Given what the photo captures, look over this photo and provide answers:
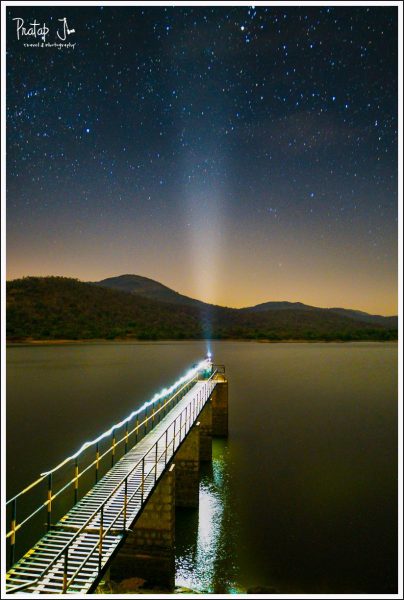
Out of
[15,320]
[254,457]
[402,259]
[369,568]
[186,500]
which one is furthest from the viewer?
[15,320]

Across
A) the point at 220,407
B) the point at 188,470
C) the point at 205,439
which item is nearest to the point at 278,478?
the point at 205,439

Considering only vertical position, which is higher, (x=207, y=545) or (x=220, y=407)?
(x=220, y=407)

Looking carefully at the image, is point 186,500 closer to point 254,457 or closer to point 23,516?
point 23,516

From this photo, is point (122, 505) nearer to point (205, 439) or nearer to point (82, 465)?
point (205, 439)

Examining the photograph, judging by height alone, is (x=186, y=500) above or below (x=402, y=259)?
below

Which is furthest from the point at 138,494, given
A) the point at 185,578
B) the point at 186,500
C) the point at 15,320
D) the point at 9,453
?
the point at 15,320

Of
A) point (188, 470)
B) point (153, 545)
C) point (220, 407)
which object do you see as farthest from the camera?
point (220, 407)
